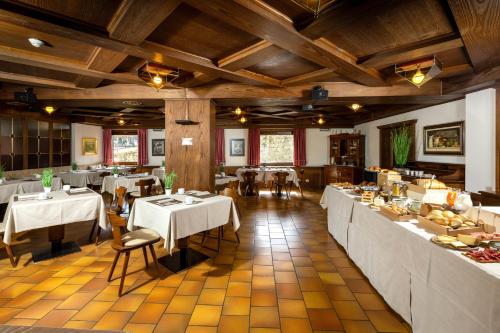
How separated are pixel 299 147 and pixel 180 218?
315 inches

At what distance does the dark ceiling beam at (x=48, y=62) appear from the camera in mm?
3138

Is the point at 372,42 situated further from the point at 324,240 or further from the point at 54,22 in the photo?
the point at 54,22

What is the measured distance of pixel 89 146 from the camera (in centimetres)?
991

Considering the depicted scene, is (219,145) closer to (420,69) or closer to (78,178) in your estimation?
(78,178)

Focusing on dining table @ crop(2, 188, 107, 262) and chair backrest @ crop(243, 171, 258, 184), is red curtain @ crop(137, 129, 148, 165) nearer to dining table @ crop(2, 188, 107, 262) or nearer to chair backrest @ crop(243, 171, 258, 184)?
chair backrest @ crop(243, 171, 258, 184)

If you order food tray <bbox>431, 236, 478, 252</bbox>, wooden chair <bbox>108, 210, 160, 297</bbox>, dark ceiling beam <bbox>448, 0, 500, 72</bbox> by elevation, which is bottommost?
wooden chair <bbox>108, 210, 160, 297</bbox>

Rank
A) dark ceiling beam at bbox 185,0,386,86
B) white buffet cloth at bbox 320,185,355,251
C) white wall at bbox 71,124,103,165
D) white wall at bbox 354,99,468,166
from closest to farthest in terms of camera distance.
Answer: dark ceiling beam at bbox 185,0,386,86, white buffet cloth at bbox 320,185,355,251, white wall at bbox 354,99,468,166, white wall at bbox 71,124,103,165

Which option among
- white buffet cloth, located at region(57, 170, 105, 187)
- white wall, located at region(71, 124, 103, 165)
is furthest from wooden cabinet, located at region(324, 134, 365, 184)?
white wall, located at region(71, 124, 103, 165)

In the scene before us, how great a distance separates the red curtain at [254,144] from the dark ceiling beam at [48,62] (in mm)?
6527

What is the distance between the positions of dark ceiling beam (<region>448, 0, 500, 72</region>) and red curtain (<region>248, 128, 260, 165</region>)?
292 inches

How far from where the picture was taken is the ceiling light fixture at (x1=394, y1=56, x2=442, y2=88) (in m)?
3.37

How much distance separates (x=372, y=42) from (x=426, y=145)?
4316mm

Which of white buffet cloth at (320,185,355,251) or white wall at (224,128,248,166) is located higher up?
white wall at (224,128,248,166)

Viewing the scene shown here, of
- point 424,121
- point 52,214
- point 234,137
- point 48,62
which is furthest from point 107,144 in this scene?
point 424,121
